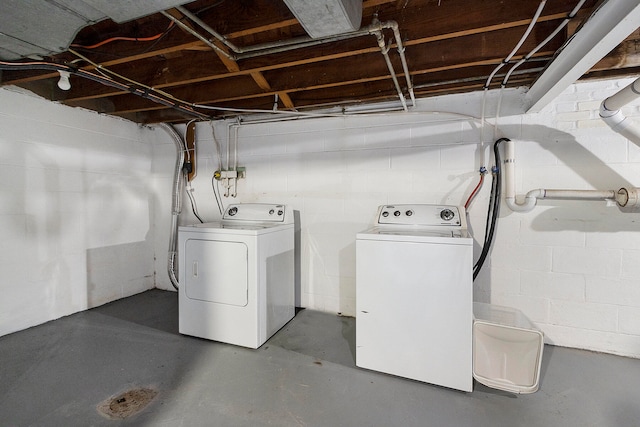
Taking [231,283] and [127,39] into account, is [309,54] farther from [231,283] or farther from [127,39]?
[231,283]

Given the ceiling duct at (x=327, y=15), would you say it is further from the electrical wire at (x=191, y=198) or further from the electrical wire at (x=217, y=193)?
the electrical wire at (x=191, y=198)

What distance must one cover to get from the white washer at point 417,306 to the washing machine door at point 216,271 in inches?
33.3

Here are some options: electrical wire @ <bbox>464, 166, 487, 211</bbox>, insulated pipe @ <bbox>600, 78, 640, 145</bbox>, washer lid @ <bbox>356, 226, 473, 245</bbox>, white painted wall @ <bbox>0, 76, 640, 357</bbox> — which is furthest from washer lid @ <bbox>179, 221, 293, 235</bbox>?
insulated pipe @ <bbox>600, 78, 640, 145</bbox>

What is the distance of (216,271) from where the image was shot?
212 centimetres

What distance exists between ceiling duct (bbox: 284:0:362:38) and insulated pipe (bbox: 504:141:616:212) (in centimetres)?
153

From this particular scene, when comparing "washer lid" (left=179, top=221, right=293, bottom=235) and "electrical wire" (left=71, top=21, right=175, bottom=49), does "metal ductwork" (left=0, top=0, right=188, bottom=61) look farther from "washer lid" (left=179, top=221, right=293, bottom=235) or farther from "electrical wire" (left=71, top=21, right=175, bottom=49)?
"washer lid" (left=179, top=221, right=293, bottom=235)

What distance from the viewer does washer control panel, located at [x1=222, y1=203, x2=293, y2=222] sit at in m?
2.53

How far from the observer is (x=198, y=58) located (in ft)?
6.47

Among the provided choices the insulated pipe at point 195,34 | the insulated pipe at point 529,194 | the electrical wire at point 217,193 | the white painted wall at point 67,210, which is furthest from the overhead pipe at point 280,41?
the white painted wall at point 67,210

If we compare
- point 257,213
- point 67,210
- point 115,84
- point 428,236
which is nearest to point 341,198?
point 257,213

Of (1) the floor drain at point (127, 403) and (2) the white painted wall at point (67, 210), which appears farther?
(2) the white painted wall at point (67, 210)

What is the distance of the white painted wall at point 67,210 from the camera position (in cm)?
223

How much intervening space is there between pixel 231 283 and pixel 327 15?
68.8 inches

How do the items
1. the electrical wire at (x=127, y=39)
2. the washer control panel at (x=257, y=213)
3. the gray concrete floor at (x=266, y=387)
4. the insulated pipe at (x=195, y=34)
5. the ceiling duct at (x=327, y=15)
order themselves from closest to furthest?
the ceiling duct at (x=327, y=15) < the insulated pipe at (x=195, y=34) < the gray concrete floor at (x=266, y=387) < the electrical wire at (x=127, y=39) < the washer control panel at (x=257, y=213)
